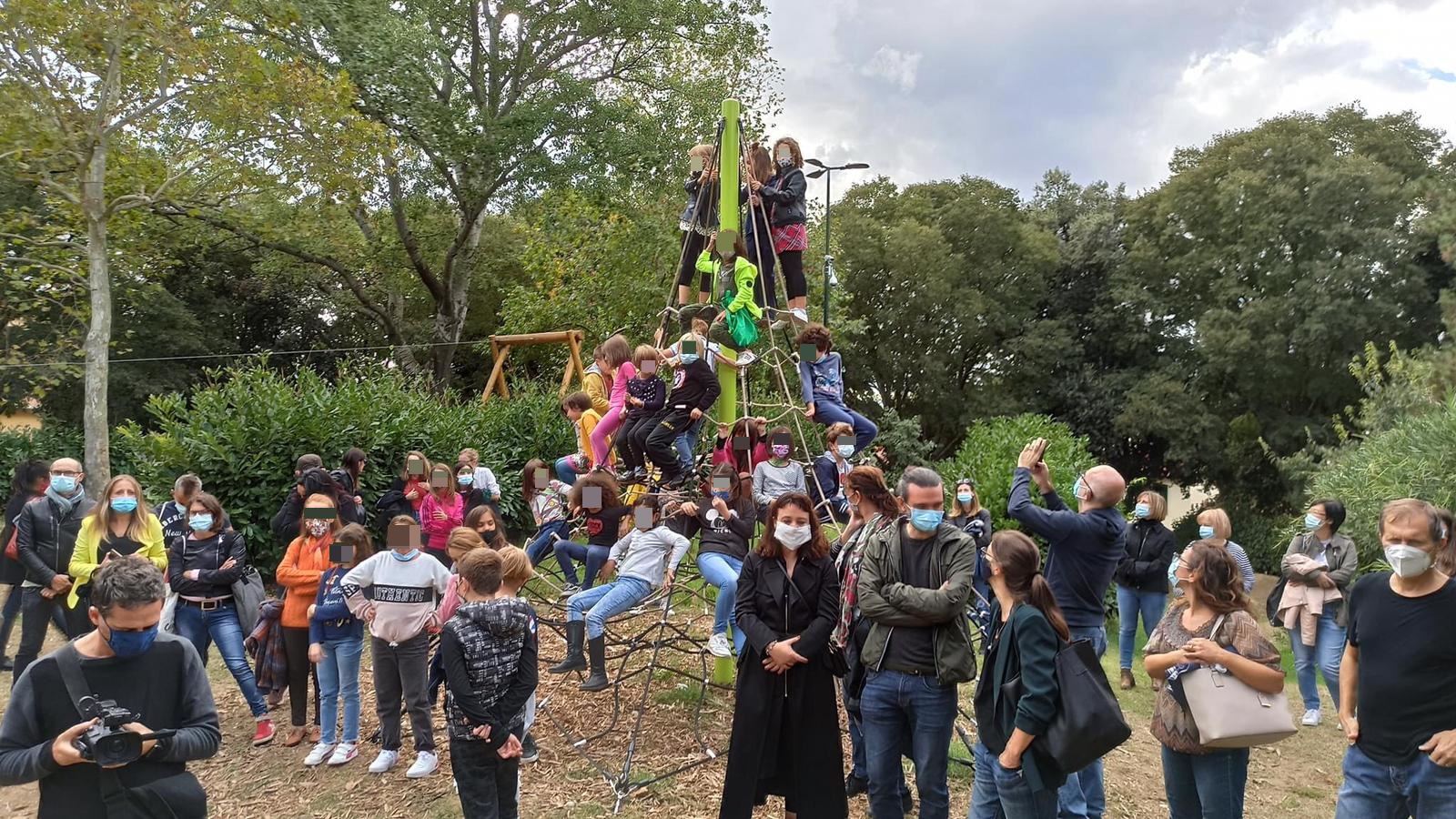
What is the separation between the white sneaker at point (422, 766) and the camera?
518 centimetres

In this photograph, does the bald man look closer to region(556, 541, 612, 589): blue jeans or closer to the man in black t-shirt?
the man in black t-shirt

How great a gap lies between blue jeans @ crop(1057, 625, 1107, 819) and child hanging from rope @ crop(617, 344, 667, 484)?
2839mm

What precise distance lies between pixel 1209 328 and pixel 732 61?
1306cm

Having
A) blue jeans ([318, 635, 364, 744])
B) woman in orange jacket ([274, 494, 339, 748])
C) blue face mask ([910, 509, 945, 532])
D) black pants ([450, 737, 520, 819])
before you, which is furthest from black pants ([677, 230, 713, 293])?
black pants ([450, 737, 520, 819])

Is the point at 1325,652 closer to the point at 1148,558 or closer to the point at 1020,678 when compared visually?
the point at 1148,558

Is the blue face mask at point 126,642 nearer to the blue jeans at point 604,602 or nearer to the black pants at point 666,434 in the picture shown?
the blue jeans at point 604,602

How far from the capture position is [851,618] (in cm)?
399

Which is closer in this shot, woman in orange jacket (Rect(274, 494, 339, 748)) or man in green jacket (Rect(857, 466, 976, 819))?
man in green jacket (Rect(857, 466, 976, 819))

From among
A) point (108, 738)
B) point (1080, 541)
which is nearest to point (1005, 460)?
point (1080, 541)

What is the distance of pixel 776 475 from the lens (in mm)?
5582

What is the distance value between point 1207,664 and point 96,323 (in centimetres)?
1286

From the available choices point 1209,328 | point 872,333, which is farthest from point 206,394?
point 1209,328

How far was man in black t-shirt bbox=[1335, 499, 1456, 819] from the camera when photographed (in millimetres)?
2920

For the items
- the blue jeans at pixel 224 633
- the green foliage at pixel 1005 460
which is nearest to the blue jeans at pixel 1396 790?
the blue jeans at pixel 224 633
